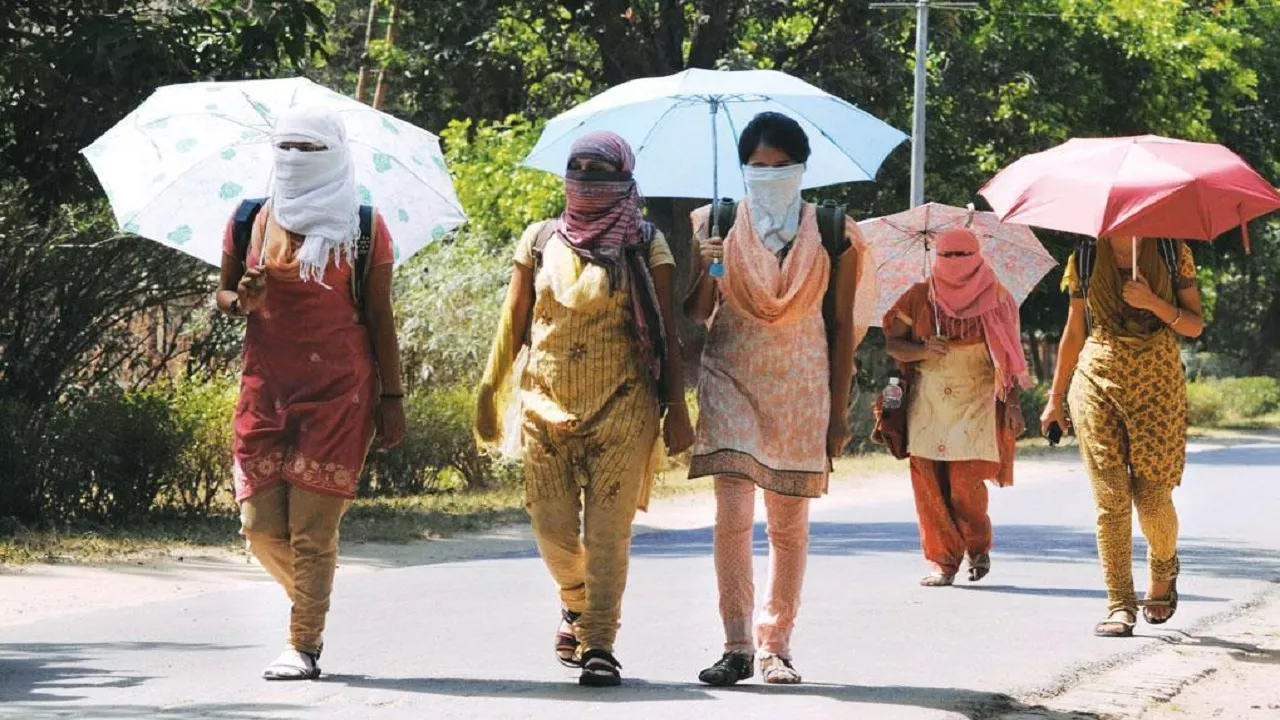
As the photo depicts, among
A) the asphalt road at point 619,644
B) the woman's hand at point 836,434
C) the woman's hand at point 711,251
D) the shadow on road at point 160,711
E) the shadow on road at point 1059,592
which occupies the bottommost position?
the shadow on road at point 1059,592

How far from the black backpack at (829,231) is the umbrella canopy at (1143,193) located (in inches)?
52.8

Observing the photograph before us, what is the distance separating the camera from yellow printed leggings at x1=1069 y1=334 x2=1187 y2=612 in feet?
29.2

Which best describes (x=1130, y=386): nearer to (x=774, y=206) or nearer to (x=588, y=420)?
(x=774, y=206)

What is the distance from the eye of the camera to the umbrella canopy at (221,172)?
8.51 meters

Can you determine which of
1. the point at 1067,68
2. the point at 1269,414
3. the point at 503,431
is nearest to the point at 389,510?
the point at 503,431

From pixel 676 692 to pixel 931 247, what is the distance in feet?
15.8

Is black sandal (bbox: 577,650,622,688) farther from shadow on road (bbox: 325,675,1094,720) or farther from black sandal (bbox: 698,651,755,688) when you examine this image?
black sandal (bbox: 698,651,755,688)

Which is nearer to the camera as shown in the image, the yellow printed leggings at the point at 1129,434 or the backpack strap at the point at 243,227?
the backpack strap at the point at 243,227

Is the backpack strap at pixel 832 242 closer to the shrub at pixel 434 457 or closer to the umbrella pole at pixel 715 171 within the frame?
the umbrella pole at pixel 715 171

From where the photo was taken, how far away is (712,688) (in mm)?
7340

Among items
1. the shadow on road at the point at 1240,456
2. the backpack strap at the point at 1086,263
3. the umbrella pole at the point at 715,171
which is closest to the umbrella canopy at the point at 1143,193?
the backpack strap at the point at 1086,263

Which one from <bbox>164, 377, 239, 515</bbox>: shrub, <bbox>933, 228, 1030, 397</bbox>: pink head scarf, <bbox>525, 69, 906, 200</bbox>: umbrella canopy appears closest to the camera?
<bbox>525, 69, 906, 200</bbox>: umbrella canopy

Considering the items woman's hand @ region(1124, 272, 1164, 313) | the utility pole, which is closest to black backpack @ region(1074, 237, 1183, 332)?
woman's hand @ region(1124, 272, 1164, 313)

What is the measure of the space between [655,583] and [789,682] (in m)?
3.62
